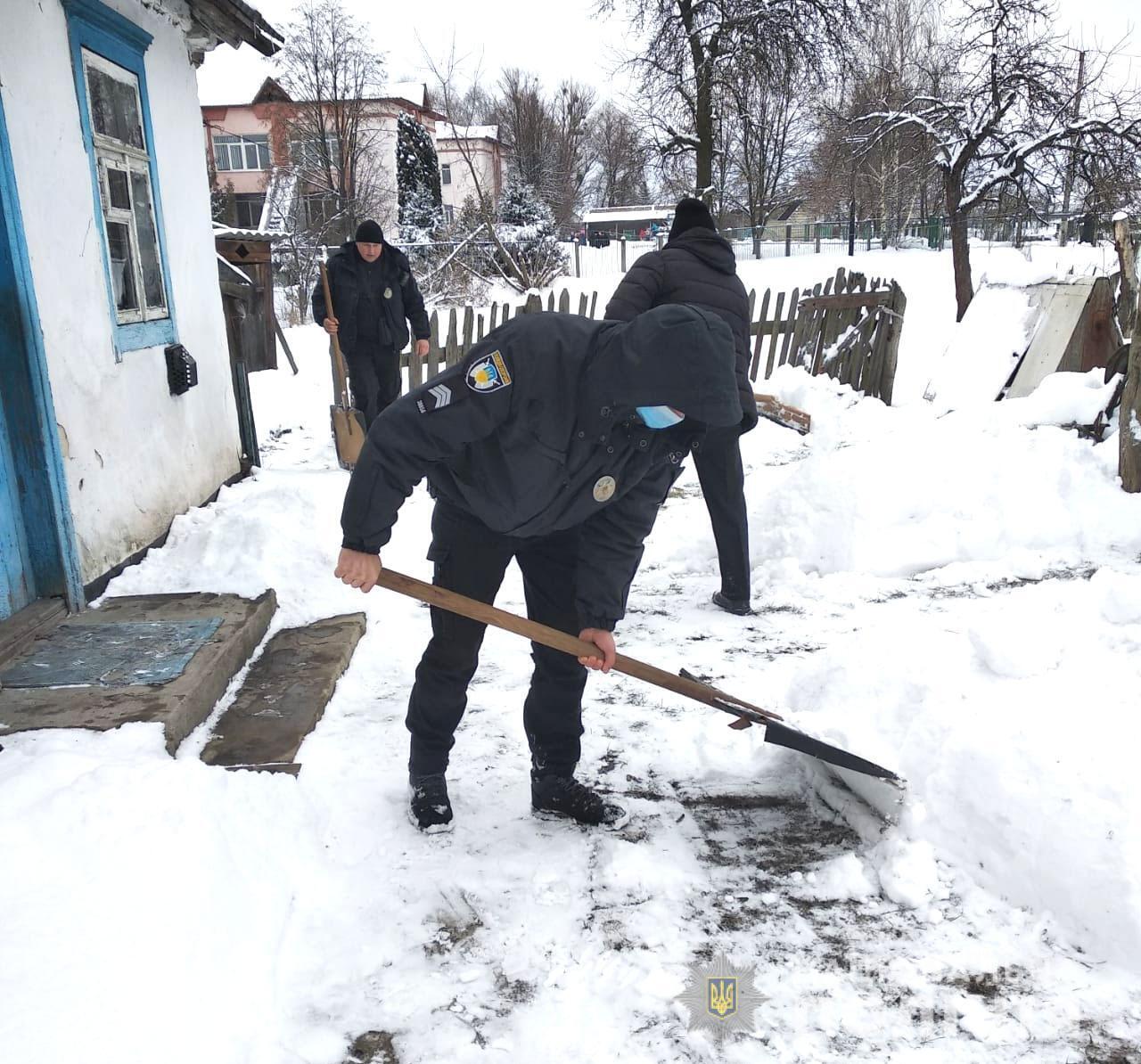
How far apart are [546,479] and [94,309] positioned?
9.92 feet

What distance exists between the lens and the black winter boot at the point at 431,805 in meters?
2.57

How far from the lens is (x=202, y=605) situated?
12.3ft

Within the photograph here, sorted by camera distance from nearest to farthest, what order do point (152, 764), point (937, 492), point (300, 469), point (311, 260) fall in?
point (152, 764)
point (937, 492)
point (300, 469)
point (311, 260)

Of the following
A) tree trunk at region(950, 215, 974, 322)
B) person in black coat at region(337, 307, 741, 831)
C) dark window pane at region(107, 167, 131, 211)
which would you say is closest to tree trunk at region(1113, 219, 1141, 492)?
person in black coat at region(337, 307, 741, 831)

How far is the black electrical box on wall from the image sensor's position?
5.03 metres

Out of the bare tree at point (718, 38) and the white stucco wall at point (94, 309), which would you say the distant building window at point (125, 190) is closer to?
the white stucco wall at point (94, 309)

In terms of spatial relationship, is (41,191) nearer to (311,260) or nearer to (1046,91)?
(1046,91)

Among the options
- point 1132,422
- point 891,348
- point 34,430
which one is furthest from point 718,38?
point 34,430

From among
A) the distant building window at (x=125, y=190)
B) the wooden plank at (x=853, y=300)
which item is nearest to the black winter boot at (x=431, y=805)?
the distant building window at (x=125, y=190)

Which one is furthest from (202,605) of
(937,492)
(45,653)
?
(937,492)

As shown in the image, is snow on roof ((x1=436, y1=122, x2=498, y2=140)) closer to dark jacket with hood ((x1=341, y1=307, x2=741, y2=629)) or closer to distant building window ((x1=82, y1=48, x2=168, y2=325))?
distant building window ((x1=82, y1=48, x2=168, y2=325))

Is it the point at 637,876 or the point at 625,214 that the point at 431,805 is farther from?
the point at 625,214

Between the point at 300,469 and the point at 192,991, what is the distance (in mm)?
5307

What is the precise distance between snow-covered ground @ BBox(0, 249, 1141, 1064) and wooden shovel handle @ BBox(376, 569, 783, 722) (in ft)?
1.18
